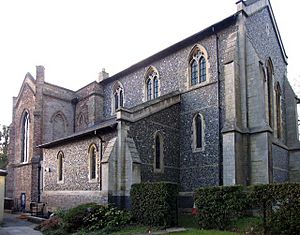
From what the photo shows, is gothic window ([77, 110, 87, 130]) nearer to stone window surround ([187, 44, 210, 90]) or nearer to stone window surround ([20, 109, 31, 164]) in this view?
stone window surround ([20, 109, 31, 164])

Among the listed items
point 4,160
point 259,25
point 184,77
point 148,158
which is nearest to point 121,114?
point 148,158

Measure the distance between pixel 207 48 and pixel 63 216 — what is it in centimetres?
1245

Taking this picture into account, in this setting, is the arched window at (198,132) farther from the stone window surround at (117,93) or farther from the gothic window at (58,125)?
the gothic window at (58,125)

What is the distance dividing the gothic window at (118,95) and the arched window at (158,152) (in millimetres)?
7953

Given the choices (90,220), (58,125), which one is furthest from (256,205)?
(58,125)

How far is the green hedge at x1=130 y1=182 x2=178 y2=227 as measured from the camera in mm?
13883

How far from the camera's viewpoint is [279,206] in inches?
439

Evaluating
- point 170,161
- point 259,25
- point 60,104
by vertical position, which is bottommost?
point 170,161

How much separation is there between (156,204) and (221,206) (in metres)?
2.85

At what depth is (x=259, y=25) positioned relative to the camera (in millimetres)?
20406

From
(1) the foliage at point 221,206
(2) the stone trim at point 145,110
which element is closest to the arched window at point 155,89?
(2) the stone trim at point 145,110

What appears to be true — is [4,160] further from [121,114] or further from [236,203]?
[236,203]

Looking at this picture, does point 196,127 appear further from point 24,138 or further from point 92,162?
point 24,138

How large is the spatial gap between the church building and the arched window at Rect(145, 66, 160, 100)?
74mm
